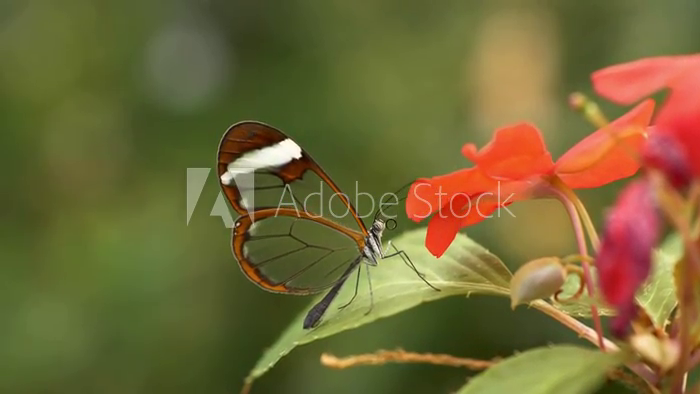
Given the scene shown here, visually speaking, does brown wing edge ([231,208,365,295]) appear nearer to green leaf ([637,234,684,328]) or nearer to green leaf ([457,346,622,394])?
green leaf ([637,234,684,328])

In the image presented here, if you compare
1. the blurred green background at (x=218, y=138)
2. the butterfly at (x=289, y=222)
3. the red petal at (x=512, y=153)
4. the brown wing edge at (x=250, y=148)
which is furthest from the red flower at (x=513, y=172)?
the blurred green background at (x=218, y=138)

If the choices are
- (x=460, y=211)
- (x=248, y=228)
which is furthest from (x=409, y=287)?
(x=248, y=228)

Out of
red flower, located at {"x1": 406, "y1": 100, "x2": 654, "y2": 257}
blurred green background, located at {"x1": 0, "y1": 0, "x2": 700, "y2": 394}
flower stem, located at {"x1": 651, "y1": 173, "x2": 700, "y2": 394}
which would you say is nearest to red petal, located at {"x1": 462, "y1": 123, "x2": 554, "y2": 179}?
red flower, located at {"x1": 406, "y1": 100, "x2": 654, "y2": 257}

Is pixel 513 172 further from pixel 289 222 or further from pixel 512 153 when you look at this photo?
pixel 289 222

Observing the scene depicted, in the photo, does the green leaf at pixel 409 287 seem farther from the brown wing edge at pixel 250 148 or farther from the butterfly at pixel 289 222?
the brown wing edge at pixel 250 148

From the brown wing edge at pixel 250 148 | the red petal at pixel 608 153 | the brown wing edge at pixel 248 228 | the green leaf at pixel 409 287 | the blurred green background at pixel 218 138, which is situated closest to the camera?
the red petal at pixel 608 153

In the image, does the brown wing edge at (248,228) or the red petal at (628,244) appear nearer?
the red petal at (628,244)
